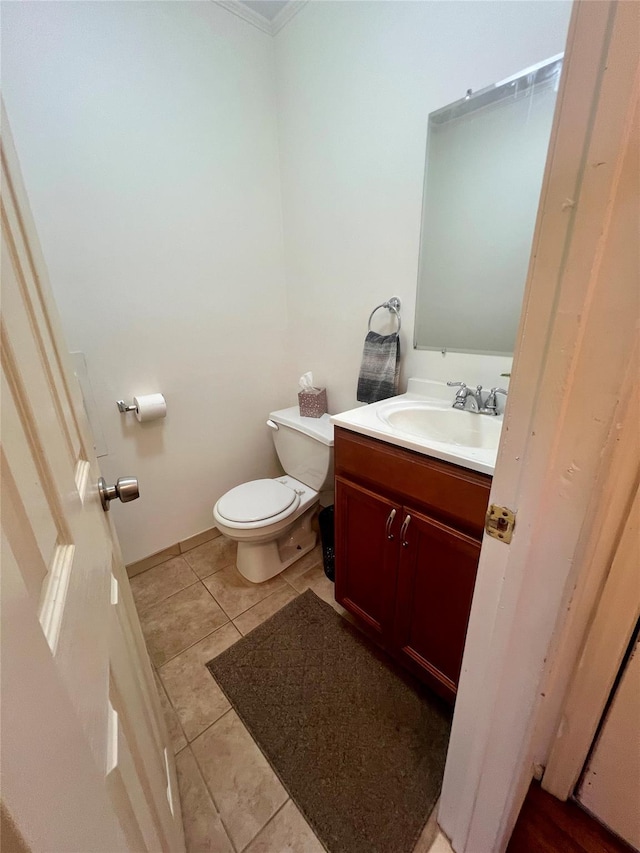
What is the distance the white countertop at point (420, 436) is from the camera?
2.77 feet

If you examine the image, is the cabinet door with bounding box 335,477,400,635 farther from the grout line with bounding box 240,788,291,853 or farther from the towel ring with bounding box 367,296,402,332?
the towel ring with bounding box 367,296,402,332

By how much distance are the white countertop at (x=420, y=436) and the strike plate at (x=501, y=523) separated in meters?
0.19

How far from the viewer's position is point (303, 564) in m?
1.79

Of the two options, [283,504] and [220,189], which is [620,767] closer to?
[283,504]

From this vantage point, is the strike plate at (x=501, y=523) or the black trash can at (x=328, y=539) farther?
the black trash can at (x=328, y=539)

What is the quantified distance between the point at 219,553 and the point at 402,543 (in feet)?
4.03

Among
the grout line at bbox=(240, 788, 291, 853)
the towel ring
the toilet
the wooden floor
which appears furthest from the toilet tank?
the wooden floor

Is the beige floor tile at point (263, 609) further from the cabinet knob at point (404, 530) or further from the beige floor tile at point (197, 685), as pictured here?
the cabinet knob at point (404, 530)

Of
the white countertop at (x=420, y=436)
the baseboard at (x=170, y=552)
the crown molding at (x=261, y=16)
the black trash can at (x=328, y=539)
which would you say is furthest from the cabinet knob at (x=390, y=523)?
the crown molding at (x=261, y=16)

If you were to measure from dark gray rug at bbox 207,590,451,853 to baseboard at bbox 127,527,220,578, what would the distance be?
701 mm

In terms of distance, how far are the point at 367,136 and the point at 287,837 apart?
2295 mm

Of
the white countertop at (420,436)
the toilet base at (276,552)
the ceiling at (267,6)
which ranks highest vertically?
the ceiling at (267,6)

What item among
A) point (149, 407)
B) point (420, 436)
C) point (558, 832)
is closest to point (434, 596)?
point (420, 436)

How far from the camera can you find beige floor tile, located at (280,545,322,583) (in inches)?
67.8
